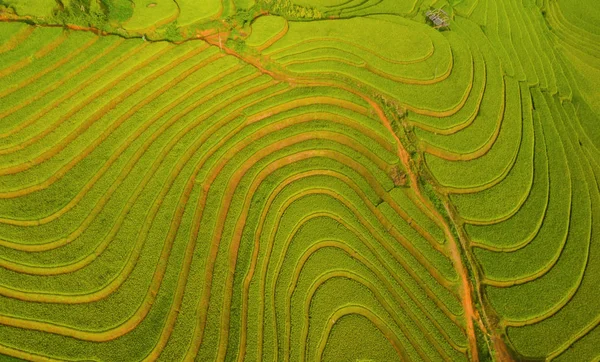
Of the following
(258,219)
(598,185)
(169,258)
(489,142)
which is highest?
(489,142)

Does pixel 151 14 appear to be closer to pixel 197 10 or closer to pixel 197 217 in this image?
pixel 197 10

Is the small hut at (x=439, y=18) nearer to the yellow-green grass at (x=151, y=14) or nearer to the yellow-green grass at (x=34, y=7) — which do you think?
the yellow-green grass at (x=151, y=14)

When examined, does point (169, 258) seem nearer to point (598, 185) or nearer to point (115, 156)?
point (115, 156)

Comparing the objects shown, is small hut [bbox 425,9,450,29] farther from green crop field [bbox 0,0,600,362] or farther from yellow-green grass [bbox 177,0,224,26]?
yellow-green grass [bbox 177,0,224,26]

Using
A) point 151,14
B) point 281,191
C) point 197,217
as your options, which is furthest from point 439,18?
point 197,217

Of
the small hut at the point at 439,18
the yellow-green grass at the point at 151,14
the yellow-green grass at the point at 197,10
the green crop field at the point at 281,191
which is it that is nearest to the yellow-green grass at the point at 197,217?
the green crop field at the point at 281,191

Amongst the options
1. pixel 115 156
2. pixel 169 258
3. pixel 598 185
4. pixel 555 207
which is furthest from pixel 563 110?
pixel 115 156
